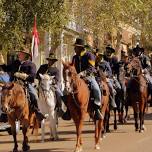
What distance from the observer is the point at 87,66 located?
15633 millimetres

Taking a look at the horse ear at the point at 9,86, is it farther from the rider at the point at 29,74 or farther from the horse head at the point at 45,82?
the horse head at the point at 45,82

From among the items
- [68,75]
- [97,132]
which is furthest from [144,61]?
[68,75]

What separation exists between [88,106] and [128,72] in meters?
4.38

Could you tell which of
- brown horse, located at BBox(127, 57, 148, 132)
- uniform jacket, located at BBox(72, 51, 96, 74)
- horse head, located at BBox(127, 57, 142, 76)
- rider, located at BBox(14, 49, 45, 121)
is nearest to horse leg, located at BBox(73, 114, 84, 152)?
rider, located at BBox(14, 49, 45, 121)

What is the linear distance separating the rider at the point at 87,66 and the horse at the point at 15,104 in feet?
5.18

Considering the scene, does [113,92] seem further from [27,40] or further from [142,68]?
[27,40]

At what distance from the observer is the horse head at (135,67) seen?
19406mm

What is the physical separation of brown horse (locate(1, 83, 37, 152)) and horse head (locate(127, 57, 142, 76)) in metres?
5.11

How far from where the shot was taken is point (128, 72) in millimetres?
19875

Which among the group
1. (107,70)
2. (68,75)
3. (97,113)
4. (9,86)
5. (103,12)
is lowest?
(97,113)

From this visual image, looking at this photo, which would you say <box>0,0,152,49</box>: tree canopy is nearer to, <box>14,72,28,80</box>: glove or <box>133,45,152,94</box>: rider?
<box>133,45,152,94</box>: rider

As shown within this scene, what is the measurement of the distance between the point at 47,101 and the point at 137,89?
3655mm

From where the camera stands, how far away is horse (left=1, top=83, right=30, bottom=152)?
1438 centimetres

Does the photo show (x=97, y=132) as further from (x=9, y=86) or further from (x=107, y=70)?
(x=107, y=70)
